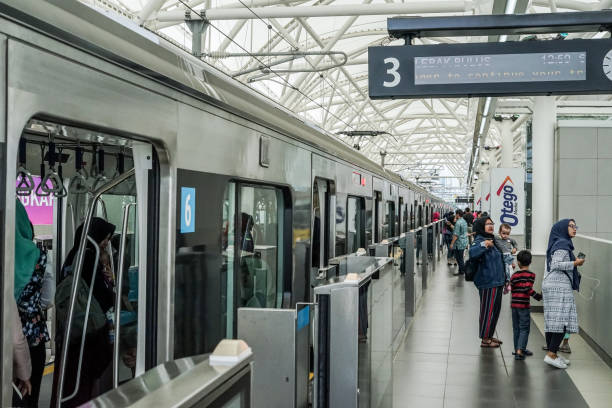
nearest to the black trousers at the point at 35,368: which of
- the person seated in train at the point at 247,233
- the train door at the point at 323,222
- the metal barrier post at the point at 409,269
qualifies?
the person seated in train at the point at 247,233

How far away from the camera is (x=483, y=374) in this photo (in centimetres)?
708

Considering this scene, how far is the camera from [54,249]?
5.68 metres

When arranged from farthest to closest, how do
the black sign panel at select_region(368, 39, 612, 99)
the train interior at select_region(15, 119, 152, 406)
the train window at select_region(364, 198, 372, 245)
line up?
the train window at select_region(364, 198, 372, 245)
the black sign panel at select_region(368, 39, 612, 99)
the train interior at select_region(15, 119, 152, 406)

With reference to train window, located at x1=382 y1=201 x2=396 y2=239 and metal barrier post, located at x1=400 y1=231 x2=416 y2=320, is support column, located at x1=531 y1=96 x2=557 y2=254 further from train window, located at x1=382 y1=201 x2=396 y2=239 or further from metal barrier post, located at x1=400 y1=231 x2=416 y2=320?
train window, located at x1=382 y1=201 x2=396 y2=239

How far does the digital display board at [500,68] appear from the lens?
5.19 meters

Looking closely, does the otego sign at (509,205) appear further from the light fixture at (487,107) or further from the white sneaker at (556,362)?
the white sneaker at (556,362)

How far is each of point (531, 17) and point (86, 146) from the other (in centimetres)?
365

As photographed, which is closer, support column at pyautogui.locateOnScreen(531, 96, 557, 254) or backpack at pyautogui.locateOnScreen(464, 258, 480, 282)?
backpack at pyautogui.locateOnScreen(464, 258, 480, 282)

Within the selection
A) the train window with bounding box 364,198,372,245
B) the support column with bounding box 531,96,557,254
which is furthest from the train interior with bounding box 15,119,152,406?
the support column with bounding box 531,96,557,254

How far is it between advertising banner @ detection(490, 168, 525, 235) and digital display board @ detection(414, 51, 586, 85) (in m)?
9.90

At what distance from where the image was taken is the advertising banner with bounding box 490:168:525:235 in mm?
14797

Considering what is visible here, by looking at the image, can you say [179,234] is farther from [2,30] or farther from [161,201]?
[2,30]

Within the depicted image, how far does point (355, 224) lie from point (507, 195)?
8101 millimetres

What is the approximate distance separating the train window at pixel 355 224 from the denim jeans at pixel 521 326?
1998 millimetres
